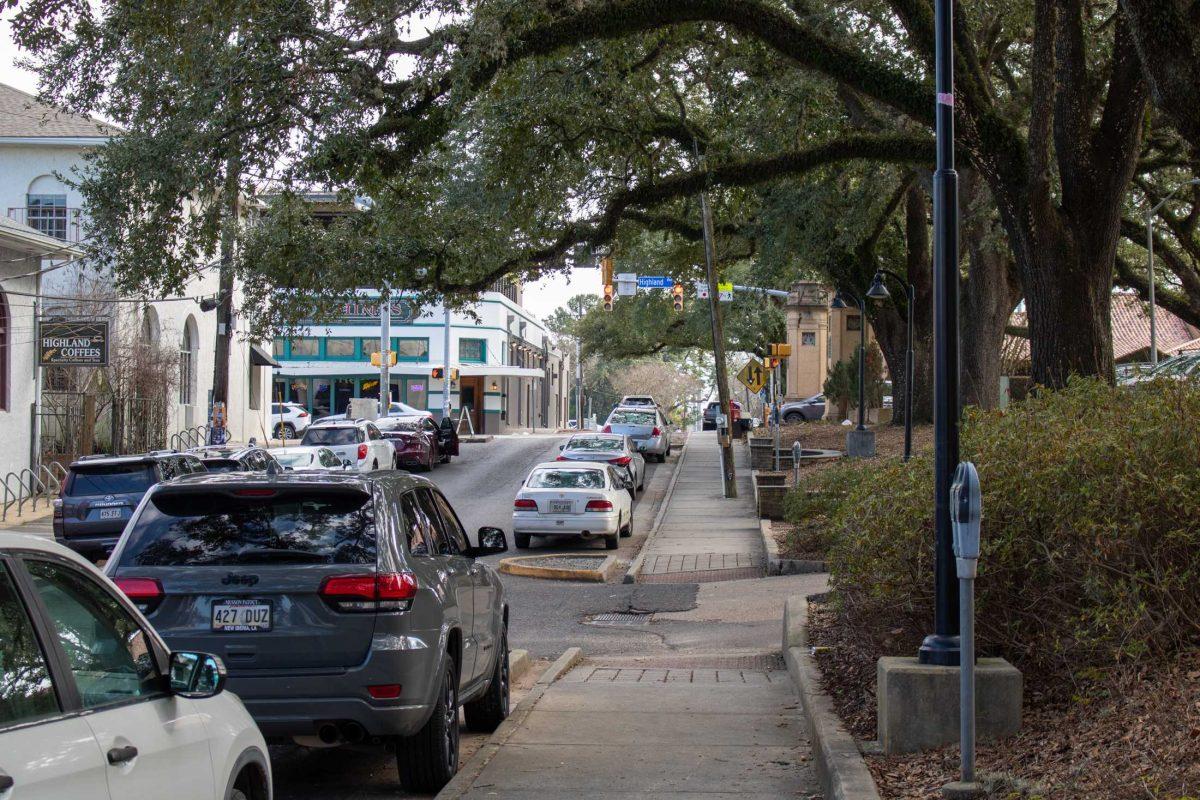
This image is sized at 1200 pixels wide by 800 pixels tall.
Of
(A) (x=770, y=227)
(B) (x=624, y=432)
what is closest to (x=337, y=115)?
(A) (x=770, y=227)

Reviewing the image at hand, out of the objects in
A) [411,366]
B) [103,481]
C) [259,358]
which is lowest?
[103,481]

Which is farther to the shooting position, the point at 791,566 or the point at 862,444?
the point at 862,444

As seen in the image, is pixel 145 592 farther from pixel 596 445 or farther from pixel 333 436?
pixel 333 436

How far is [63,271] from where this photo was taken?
32.1 meters

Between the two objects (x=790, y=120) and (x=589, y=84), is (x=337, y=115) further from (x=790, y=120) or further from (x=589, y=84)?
(x=790, y=120)

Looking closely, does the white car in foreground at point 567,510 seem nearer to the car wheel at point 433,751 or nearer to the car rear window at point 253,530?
the car wheel at point 433,751

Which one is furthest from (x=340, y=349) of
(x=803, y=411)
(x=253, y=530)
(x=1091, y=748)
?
(x=1091, y=748)

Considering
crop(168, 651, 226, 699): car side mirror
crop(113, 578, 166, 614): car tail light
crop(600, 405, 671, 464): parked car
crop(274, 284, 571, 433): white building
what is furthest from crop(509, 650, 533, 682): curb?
crop(274, 284, 571, 433): white building

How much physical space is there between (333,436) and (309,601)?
24.9 meters

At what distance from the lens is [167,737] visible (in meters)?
4.00

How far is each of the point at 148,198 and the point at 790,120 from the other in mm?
10186

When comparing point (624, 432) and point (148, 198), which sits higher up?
point (148, 198)

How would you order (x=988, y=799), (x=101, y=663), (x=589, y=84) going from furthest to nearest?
(x=589, y=84) < (x=988, y=799) < (x=101, y=663)

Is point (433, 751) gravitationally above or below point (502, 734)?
above
